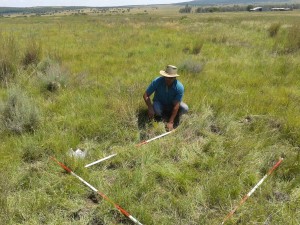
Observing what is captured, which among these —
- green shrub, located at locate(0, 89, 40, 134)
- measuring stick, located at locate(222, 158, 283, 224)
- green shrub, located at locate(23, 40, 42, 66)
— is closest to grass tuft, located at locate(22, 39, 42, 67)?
green shrub, located at locate(23, 40, 42, 66)

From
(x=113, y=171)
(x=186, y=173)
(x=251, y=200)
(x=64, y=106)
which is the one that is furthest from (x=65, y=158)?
(x=251, y=200)

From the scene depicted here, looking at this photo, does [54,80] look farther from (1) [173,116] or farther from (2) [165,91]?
(1) [173,116]

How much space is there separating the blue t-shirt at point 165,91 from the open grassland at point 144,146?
14.0 inches

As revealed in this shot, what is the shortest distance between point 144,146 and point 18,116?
1847mm

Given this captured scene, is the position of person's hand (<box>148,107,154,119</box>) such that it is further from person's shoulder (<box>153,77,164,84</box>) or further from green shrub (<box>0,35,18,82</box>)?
green shrub (<box>0,35,18,82</box>)

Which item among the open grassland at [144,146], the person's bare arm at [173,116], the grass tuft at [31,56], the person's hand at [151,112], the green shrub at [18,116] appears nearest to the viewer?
the open grassland at [144,146]


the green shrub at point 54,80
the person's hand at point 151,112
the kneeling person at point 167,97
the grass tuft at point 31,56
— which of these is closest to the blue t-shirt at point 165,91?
the kneeling person at point 167,97

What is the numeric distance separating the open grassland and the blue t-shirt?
356mm

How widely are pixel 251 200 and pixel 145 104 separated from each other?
2.50 m

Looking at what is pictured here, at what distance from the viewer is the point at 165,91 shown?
14.8ft

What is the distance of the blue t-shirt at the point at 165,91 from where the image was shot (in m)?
4.40

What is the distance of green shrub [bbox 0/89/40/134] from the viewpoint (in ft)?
13.0

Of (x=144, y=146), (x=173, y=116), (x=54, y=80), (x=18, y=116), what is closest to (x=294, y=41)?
(x=173, y=116)

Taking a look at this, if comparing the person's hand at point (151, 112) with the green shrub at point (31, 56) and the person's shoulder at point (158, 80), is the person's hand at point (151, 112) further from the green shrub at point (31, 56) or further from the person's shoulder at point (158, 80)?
the green shrub at point (31, 56)
